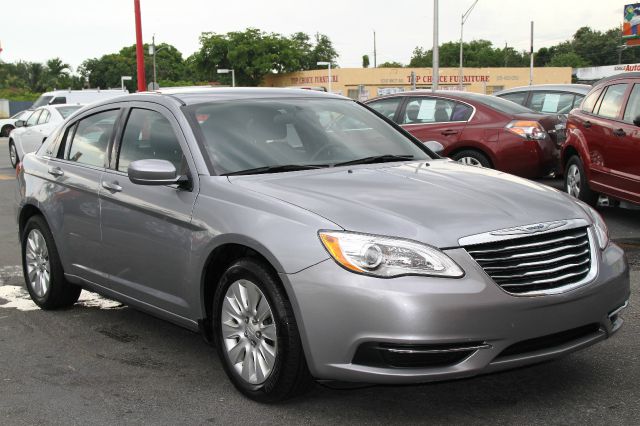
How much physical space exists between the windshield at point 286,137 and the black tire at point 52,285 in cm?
171

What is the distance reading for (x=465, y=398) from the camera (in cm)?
412

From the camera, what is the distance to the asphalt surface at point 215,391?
3922 millimetres

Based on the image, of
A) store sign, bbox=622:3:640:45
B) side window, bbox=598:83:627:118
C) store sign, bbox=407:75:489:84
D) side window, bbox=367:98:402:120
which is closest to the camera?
side window, bbox=598:83:627:118

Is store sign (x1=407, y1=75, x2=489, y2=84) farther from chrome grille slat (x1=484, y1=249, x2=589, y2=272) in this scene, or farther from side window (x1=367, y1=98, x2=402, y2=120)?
chrome grille slat (x1=484, y1=249, x2=589, y2=272)

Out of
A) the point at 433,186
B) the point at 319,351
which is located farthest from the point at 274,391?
the point at 433,186

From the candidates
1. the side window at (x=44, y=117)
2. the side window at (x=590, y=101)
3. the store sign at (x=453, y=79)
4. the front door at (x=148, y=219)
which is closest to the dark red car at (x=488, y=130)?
the side window at (x=590, y=101)

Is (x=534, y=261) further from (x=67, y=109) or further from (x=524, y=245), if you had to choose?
(x=67, y=109)

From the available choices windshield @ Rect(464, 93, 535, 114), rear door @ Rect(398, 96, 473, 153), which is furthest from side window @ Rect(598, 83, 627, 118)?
rear door @ Rect(398, 96, 473, 153)

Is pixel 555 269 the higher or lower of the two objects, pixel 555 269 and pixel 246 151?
the lower

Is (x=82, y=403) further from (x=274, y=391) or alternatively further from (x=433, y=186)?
(x=433, y=186)

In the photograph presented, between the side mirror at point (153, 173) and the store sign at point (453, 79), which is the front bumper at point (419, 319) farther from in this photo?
the store sign at point (453, 79)

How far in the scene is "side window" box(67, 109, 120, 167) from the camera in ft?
18.1

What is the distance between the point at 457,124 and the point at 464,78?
2876 inches

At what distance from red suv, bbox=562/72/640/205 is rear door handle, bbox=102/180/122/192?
5.60 meters
